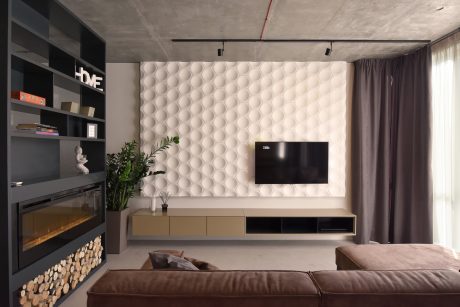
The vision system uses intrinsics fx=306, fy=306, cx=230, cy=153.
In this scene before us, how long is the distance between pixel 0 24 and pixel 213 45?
2.20 m

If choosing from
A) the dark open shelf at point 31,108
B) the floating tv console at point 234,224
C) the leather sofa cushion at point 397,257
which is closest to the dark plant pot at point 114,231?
the floating tv console at point 234,224

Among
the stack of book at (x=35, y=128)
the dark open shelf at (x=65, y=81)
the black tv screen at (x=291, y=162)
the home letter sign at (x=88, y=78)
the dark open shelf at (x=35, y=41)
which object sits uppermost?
the dark open shelf at (x=35, y=41)

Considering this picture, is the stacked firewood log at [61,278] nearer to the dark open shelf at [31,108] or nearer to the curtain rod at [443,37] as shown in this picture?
the dark open shelf at [31,108]

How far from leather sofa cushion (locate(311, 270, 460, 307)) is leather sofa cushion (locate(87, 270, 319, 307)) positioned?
8 centimetres

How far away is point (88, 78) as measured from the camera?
3291mm

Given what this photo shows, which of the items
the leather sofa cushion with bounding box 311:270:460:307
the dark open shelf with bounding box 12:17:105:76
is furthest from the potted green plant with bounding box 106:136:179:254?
the leather sofa cushion with bounding box 311:270:460:307

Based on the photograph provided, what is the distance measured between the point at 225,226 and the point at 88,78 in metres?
2.41

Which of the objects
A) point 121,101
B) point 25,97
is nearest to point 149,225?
point 121,101

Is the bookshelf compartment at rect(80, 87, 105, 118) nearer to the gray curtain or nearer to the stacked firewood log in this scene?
the stacked firewood log

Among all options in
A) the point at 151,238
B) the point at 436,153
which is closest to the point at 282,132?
the point at 436,153

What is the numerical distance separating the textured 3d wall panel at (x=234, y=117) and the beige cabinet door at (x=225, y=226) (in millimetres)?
464

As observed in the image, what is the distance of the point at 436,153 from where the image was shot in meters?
3.68

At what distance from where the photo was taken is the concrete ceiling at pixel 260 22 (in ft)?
8.87

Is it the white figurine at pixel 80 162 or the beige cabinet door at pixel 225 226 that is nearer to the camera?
the white figurine at pixel 80 162
